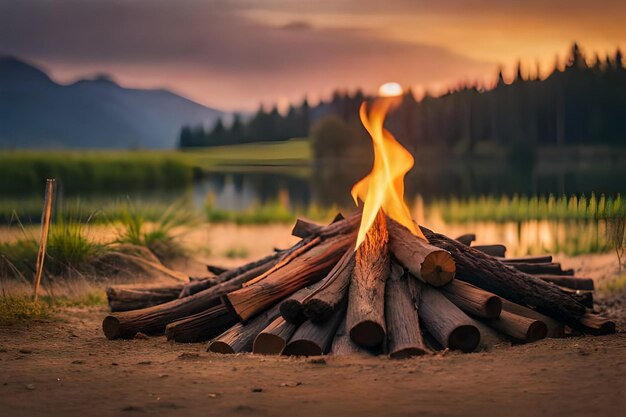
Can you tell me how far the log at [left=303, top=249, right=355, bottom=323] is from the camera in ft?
22.2

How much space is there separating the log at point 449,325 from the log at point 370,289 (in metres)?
0.41

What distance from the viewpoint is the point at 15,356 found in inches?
260

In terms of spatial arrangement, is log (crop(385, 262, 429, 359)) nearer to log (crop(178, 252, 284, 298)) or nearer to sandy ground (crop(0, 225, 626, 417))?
sandy ground (crop(0, 225, 626, 417))

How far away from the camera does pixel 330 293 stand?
7.01 metres

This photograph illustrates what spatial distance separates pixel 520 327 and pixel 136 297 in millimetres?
4092

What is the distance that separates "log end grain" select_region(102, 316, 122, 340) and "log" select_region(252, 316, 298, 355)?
162 centimetres

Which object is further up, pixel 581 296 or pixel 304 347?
pixel 581 296

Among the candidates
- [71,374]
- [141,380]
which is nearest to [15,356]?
[71,374]

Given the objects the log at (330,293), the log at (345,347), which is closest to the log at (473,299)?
the log at (330,293)

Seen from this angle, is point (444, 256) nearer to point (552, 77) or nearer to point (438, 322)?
point (438, 322)

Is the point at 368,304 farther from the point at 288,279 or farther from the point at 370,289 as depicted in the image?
the point at 288,279

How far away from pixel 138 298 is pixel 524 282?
402cm

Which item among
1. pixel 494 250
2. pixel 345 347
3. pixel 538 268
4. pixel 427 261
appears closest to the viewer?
pixel 345 347

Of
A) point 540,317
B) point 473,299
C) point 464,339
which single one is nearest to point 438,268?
point 473,299
